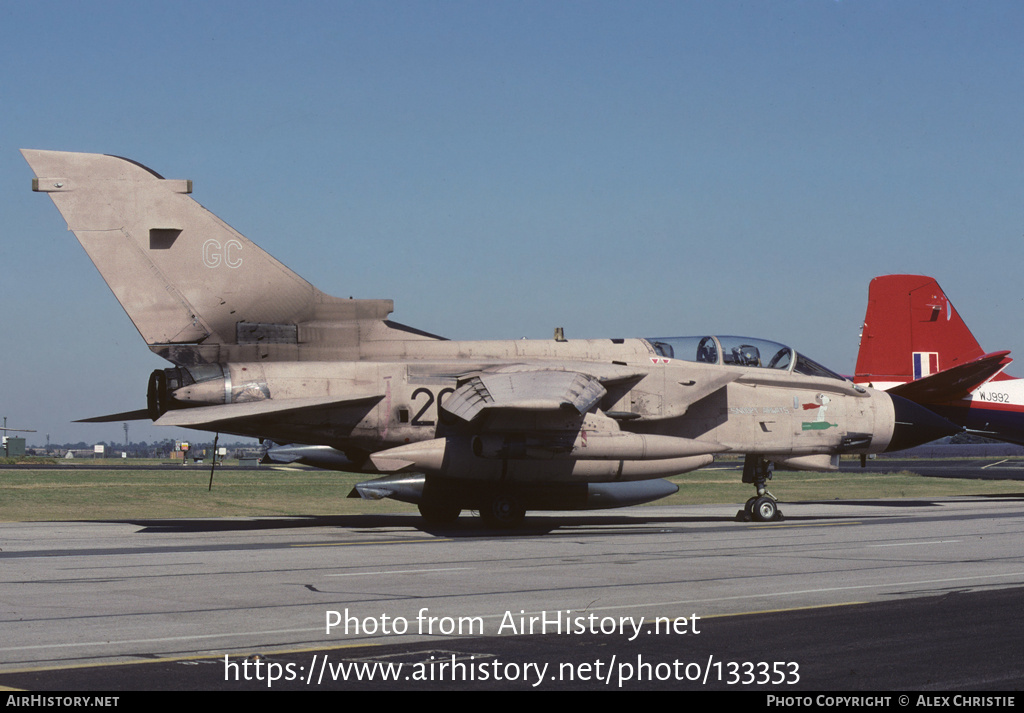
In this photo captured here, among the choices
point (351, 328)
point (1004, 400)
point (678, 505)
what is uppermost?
point (351, 328)

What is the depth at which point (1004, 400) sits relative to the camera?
110 ft

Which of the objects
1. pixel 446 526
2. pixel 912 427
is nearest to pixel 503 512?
pixel 446 526

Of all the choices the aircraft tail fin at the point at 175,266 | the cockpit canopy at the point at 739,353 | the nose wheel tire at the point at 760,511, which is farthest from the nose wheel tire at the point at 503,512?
the nose wheel tire at the point at 760,511

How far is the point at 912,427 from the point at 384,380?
11.9 meters

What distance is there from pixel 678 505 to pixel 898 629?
902 inches

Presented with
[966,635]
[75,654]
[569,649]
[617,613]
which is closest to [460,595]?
[617,613]

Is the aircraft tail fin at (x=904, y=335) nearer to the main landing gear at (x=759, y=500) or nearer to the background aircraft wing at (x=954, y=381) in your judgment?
the background aircraft wing at (x=954, y=381)

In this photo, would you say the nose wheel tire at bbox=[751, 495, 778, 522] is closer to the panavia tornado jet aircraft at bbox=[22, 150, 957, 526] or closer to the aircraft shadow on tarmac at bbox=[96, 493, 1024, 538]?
the aircraft shadow on tarmac at bbox=[96, 493, 1024, 538]

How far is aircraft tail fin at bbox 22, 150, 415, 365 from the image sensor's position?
1986cm

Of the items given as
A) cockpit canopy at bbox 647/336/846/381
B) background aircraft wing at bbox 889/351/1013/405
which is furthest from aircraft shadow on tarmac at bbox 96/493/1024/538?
background aircraft wing at bbox 889/351/1013/405

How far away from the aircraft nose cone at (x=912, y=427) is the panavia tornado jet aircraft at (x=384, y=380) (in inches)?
133

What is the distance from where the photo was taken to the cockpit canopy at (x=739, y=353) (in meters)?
22.6
